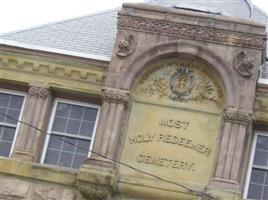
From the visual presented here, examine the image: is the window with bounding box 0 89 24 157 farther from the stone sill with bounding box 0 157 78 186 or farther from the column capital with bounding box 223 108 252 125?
the column capital with bounding box 223 108 252 125

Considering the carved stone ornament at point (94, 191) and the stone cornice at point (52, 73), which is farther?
the stone cornice at point (52, 73)

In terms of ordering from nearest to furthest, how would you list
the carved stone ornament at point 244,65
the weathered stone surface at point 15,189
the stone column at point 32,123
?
1. the carved stone ornament at point 244,65
2. the weathered stone surface at point 15,189
3. the stone column at point 32,123

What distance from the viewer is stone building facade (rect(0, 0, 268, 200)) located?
843 inches

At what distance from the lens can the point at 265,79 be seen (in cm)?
2195

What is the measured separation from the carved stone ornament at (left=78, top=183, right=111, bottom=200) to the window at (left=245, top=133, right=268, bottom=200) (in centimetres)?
326

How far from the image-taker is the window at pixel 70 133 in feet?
73.6

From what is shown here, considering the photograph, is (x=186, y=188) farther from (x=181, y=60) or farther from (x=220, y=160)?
(x=181, y=60)

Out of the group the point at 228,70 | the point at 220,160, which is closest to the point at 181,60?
the point at 228,70

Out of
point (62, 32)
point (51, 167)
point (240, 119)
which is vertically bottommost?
point (51, 167)

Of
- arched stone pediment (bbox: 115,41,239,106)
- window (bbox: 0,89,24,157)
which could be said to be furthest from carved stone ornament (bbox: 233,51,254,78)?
window (bbox: 0,89,24,157)

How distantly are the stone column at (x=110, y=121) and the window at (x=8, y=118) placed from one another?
2.22 m

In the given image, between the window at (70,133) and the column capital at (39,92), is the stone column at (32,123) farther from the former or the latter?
the window at (70,133)

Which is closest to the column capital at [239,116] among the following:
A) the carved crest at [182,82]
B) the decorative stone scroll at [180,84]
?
the decorative stone scroll at [180,84]

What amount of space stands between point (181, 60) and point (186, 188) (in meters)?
3.06
